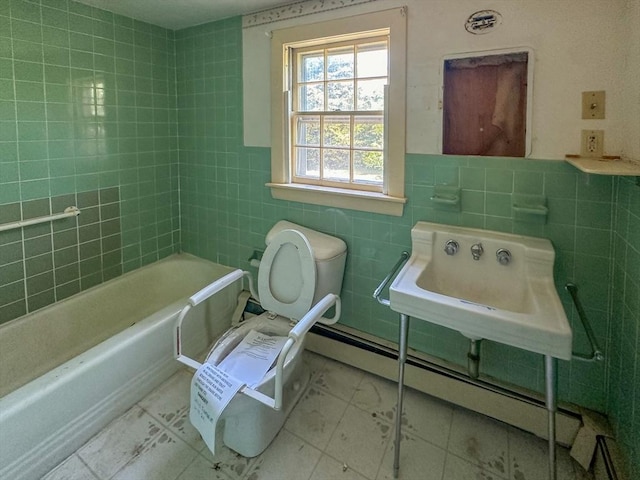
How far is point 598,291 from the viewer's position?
1.56 m

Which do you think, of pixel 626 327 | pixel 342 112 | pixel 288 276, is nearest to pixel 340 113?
pixel 342 112

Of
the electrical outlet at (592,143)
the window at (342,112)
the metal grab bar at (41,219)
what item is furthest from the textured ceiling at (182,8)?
the electrical outlet at (592,143)

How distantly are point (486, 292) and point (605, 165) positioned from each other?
2.21ft

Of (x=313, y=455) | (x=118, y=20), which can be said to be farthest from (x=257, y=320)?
(x=118, y=20)

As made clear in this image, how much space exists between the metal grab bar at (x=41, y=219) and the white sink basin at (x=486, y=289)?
1.96m

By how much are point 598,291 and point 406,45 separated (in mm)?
1421

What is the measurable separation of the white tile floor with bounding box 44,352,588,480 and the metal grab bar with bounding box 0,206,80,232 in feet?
3.76

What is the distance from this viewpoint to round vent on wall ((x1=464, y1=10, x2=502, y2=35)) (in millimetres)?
1572

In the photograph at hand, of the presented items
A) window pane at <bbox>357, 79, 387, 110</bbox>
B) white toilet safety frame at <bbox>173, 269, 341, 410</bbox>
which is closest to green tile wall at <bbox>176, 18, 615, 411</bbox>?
window pane at <bbox>357, 79, 387, 110</bbox>

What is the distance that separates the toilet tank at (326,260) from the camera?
192 cm

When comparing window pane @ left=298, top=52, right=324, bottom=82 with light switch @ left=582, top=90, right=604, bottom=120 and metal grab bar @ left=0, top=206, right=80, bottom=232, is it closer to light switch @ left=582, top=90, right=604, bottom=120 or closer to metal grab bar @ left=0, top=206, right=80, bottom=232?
light switch @ left=582, top=90, right=604, bottom=120

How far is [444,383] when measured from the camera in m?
1.88

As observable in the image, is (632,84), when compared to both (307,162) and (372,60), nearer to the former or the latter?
(372,60)

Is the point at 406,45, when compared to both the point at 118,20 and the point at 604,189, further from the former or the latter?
the point at 118,20
